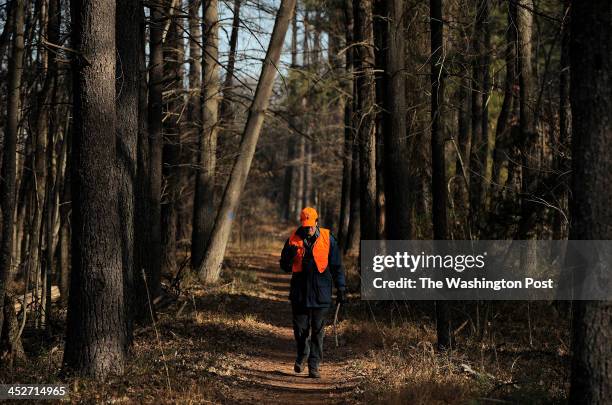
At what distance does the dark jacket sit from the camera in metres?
9.40

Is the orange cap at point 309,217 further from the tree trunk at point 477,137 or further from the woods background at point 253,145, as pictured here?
the tree trunk at point 477,137

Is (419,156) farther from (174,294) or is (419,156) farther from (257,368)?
(257,368)

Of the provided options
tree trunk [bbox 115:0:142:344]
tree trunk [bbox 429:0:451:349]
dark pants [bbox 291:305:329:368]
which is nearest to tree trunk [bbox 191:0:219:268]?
tree trunk [bbox 115:0:142:344]

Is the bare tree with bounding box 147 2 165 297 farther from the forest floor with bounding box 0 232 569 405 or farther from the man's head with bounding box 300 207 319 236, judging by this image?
the man's head with bounding box 300 207 319 236

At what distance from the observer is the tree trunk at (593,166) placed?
5.68 metres

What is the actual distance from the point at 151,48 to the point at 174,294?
494 centimetres

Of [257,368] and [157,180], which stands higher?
[157,180]

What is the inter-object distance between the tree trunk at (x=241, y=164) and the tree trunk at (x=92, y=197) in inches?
357

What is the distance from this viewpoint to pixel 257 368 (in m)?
9.91

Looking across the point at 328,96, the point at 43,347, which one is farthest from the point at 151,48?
the point at 328,96

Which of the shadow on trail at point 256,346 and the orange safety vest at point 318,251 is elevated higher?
the orange safety vest at point 318,251

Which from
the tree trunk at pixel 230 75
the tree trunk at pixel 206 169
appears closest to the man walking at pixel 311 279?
the tree trunk at pixel 230 75

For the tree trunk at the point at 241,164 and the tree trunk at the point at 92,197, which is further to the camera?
the tree trunk at the point at 241,164

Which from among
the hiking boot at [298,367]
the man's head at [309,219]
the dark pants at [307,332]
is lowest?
the hiking boot at [298,367]
